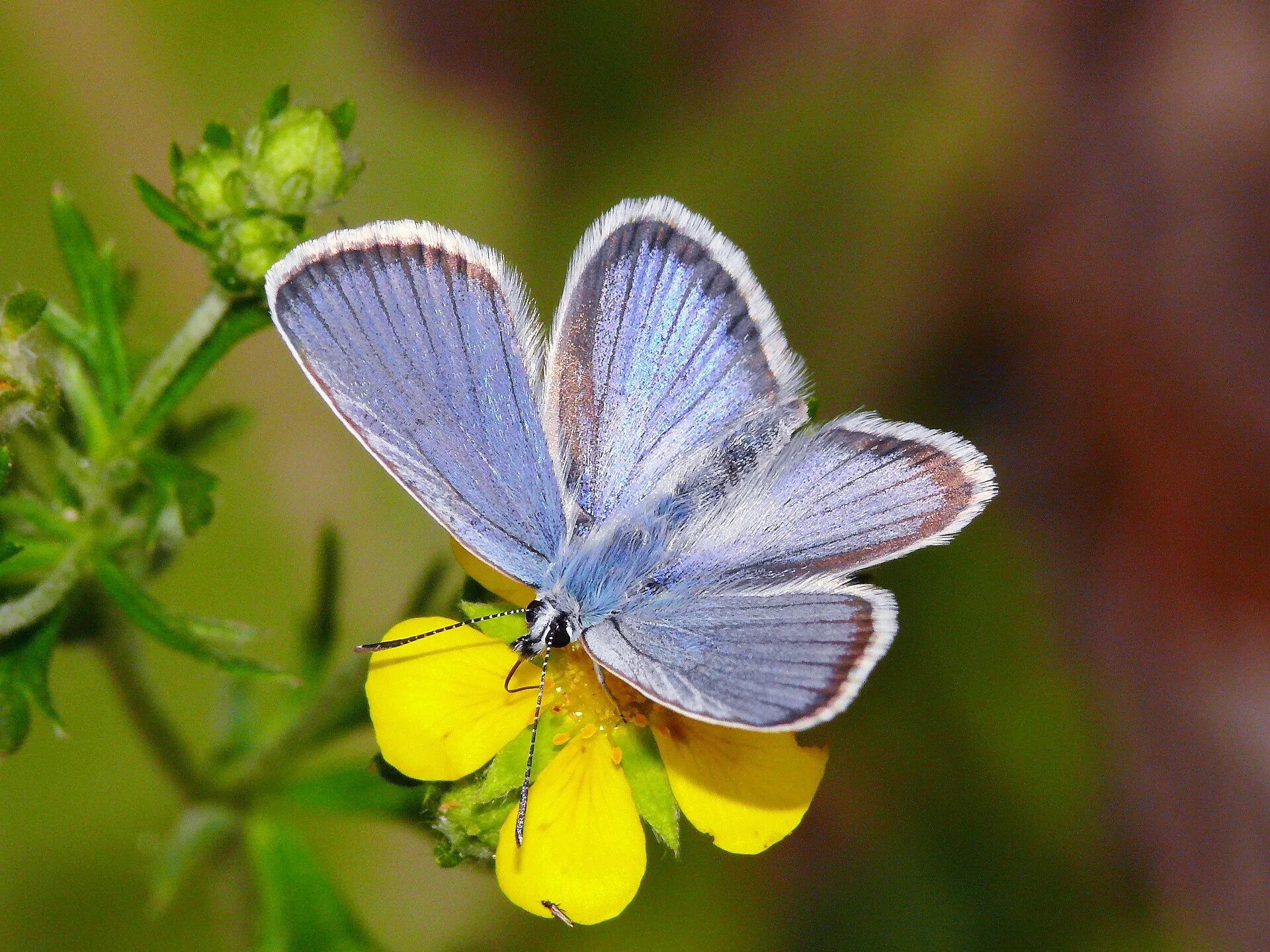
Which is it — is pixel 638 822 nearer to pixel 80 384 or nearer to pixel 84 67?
pixel 80 384

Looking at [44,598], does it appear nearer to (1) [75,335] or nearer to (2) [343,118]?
(1) [75,335]

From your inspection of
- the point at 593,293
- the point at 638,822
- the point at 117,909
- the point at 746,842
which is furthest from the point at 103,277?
the point at 117,909

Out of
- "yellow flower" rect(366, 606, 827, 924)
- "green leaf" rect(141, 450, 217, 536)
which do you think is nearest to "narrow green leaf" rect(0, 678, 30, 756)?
"green leaf" rect(141, 450, 217, 536)

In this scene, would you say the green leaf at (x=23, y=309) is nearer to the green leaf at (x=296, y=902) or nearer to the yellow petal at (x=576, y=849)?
the yellow petal at (x=576, y=849)

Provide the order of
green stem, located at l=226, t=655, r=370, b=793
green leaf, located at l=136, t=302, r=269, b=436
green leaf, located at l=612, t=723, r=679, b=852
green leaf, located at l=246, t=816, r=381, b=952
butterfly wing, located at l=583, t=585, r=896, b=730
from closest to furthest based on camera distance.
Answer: butterfly wing, located at l=583, t=585, r=896, b=730 < green leaf, located at l=612, t=723, r=679, b=852 < green leaf, located at l=136, t=302, r=269, b=436 < green stem, located at l=226, t=655, r=370, b=793 < green leaf, located at l=246, t=816, r=381, b=952

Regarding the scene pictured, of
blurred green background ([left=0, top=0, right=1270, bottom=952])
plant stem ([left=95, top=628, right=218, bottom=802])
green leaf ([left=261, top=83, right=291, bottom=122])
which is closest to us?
green leaf ([left=261, top=83, right=291, bottom=122])

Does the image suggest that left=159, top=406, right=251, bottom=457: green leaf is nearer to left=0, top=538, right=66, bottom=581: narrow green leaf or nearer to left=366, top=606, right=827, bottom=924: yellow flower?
left=0, top=538, right=66, bottom=581: narrow green leaf
